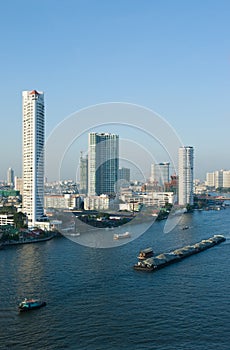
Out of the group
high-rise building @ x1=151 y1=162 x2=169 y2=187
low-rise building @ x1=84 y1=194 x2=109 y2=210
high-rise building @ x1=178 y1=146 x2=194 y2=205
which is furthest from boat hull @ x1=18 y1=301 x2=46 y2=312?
high-rise building @ x1=151 y1=162 x2=169 y2=187

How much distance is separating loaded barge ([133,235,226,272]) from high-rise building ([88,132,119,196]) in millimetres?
9841

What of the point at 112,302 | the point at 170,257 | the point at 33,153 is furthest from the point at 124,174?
the point at 112,302

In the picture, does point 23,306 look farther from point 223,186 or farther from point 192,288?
point 223,186

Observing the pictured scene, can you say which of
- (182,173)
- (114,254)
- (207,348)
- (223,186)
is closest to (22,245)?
(114,254)

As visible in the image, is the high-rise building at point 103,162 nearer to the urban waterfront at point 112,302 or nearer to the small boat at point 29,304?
the urban waterfront at point 112,302

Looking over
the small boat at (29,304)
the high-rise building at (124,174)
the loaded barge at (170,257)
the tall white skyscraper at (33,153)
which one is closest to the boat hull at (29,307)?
the small boat at (29,304)

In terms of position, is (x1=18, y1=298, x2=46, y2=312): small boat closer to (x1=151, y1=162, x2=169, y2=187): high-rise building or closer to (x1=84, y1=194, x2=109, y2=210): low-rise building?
(x1=84, y1=194, x2=109, y2=210): low-rise building

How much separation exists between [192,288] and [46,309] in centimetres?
156

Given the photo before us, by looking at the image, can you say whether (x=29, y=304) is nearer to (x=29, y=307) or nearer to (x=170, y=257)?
(x=29, y=307)

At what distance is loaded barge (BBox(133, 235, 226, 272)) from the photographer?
5453 mm

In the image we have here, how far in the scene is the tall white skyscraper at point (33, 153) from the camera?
32.9 feet

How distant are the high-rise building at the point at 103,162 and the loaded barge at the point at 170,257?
984 centimetres

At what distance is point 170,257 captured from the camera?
6.03 meters

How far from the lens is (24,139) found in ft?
33.7
